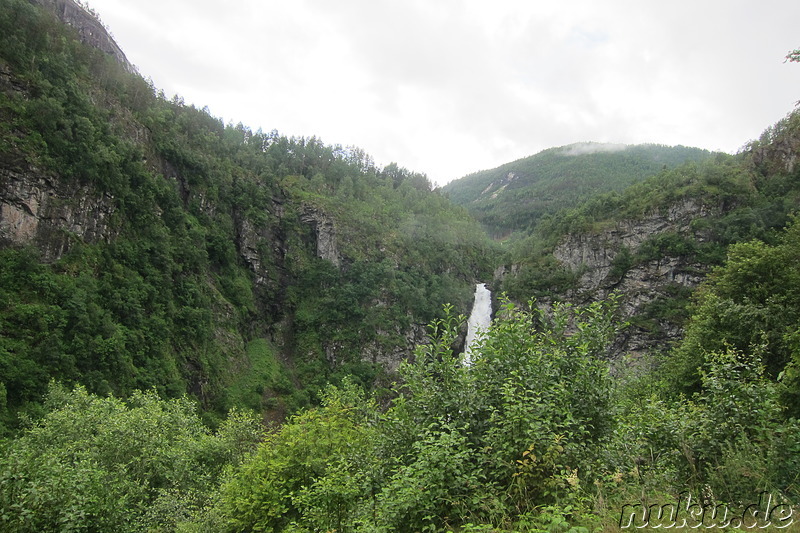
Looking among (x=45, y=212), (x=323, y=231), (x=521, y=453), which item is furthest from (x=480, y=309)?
(x=521, y=453)

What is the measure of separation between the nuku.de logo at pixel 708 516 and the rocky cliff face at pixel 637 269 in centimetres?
5726

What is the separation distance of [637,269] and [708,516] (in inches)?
2739

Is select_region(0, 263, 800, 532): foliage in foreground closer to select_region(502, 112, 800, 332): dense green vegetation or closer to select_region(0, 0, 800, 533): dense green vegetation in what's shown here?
select_region(0, 0, 800, 533): dense green vegetation

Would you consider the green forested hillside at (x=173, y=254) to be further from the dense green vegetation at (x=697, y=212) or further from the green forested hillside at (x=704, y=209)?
the dense green vegetation at (x=697, y=212)

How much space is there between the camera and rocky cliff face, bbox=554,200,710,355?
6116 cm

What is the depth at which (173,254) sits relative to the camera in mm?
59531

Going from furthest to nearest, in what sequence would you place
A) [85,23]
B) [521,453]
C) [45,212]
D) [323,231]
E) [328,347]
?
1. [85,23]
2. [323,231]
3. [328,347]
4. [45,212]
5. [521,453]

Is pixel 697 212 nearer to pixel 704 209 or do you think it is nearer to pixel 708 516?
pixel 704 209

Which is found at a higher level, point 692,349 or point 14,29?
point 14,29

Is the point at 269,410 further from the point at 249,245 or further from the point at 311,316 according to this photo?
the point at 249,245

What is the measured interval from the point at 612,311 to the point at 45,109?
196ft

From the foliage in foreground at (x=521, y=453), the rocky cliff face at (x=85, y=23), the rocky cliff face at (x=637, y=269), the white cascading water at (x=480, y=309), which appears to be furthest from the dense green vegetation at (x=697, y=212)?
the rocky cliff face at (x=85, y=23)

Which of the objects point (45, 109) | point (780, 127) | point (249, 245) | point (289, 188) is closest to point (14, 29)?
point (45, 109)

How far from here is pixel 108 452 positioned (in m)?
20.8
